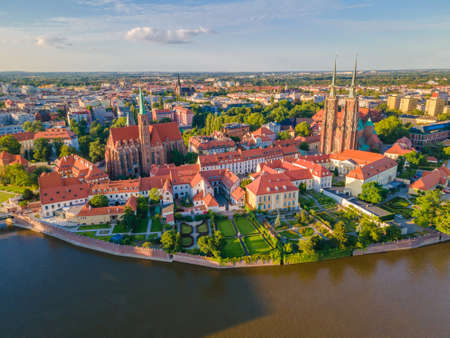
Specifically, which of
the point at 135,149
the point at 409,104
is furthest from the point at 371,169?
the point at 409,104

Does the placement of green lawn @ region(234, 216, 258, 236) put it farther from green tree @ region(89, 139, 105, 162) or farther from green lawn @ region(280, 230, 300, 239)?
green tree @ region(89, 139, 105, 162)

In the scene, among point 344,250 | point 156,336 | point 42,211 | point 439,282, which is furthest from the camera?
point 42,211

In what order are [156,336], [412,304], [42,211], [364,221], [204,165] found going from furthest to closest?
[204,165], [42,211], [364,221], [412,304], [156,336]

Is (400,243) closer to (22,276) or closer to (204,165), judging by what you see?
(204,165)

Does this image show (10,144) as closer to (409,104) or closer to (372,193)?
(372,193)

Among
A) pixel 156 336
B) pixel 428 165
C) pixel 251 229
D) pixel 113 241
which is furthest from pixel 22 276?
pixel 428 165
